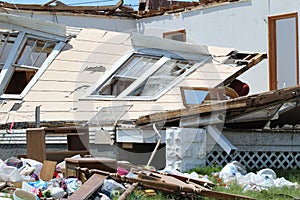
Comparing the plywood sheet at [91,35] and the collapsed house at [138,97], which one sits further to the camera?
the plywood sheet at [91,35]

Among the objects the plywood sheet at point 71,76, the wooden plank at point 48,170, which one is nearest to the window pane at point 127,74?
the plywood sheet at point 71,76

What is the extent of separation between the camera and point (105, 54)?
36.1ft

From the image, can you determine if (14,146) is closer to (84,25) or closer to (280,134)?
(280,134)

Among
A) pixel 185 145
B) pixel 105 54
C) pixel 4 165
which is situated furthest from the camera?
pixel 105 54

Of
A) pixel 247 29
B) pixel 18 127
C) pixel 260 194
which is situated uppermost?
pixel 247 29

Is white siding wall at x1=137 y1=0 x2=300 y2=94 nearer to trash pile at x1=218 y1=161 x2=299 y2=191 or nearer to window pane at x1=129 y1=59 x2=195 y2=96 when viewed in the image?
window pane at x1=129 y1=59 x2=195 y2=96

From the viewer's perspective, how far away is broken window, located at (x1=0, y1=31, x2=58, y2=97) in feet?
32.8

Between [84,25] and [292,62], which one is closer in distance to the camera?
[292,62]

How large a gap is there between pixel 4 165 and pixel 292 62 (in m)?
9.36

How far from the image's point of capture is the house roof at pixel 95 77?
9398 millimetres

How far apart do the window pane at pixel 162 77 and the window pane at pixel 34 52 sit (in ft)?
5.86

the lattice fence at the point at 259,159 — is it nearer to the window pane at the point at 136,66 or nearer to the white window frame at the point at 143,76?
the white window frame at the point at 143,76

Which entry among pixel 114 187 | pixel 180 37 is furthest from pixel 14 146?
pixel 180 37

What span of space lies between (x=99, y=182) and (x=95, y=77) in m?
4.50
